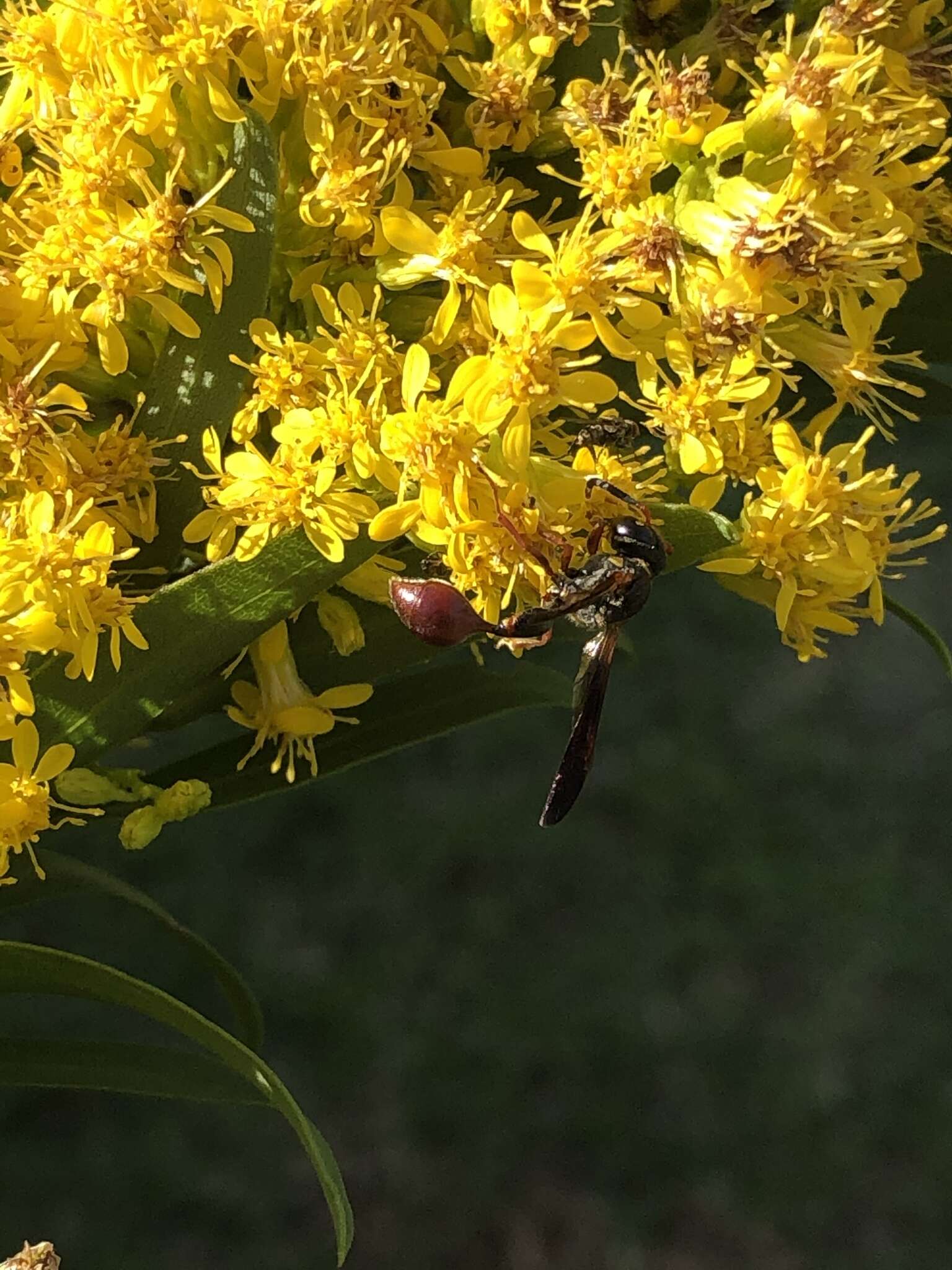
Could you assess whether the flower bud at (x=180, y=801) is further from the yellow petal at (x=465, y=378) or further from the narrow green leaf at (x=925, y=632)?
the narrow green leaf at (x=925, y=632)

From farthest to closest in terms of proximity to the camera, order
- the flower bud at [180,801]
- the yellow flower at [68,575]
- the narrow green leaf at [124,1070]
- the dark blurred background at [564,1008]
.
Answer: the dark blurred background at [564,1008] → the narrow green leaf at [124,1070] → the flower bud at [180,801] → the yellow flower at [68,575]

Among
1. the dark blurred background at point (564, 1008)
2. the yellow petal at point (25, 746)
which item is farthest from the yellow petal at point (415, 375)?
the dark blurred background at point (564, 1008)

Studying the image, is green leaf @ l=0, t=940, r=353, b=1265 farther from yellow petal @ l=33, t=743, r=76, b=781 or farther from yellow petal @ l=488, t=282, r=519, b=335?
yellow petal @ l=488, t=282, r=519, b=335

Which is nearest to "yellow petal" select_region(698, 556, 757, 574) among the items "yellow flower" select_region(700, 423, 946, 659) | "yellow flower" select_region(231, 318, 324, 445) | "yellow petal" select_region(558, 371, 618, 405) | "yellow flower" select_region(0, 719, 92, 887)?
"yellow flower" select_region(700, 423, 946, 659)

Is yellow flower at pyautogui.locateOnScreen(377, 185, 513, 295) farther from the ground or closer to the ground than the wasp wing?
farther from the ground

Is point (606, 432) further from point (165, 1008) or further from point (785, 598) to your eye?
point (165, 1008)

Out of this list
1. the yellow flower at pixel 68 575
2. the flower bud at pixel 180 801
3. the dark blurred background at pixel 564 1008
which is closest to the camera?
the yellow flower at pixel 68 575
